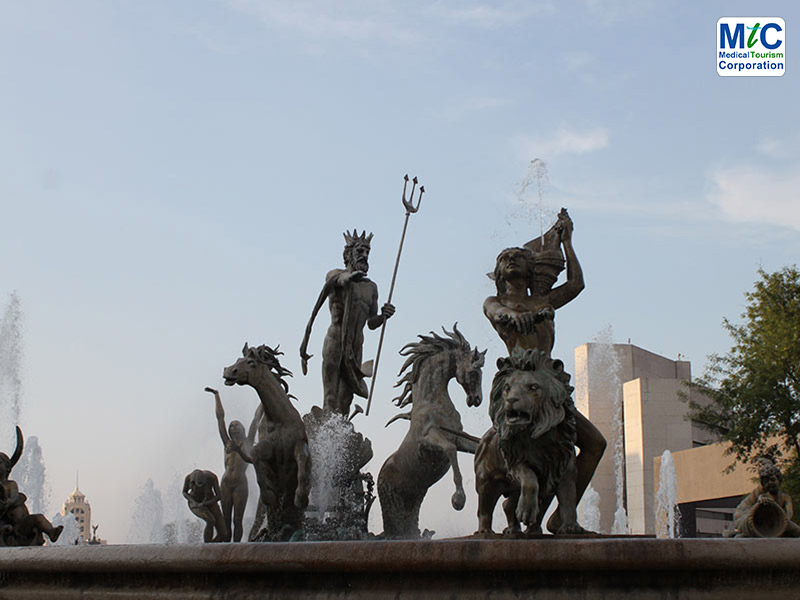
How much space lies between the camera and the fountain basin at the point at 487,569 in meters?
4.36

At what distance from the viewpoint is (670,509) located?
37688 millimetres

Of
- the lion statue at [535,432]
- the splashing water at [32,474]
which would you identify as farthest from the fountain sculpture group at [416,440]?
the splashing water at [32,474]

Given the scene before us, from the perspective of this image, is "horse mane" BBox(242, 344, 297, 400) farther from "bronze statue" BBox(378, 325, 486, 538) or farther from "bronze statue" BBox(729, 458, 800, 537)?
"bronze statue" BBox(729, 458, 800, 537)

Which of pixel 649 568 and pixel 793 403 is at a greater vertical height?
pixel 793 403

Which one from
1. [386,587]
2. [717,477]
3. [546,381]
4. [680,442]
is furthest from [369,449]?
[680,442]

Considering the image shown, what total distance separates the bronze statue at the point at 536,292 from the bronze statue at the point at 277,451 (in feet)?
9.52

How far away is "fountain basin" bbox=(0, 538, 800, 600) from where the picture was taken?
4359mm

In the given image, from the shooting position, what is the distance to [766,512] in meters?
8.32

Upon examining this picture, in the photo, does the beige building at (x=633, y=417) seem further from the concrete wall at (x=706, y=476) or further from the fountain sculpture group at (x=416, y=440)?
the fountain sculpture group at (x=416, y=440)

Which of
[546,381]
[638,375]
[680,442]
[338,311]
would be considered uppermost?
[638,375]

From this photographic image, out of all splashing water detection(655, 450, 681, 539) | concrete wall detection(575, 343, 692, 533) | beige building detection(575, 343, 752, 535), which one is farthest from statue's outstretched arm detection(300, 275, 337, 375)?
concrete wall detection(575, 343, 692, 533)

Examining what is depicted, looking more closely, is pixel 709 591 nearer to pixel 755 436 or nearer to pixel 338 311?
pixel 338 311

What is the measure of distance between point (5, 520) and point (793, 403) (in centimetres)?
1948

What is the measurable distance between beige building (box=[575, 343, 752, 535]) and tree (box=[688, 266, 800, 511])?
22698mm
